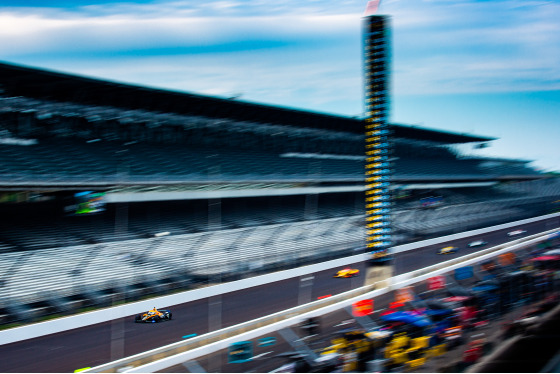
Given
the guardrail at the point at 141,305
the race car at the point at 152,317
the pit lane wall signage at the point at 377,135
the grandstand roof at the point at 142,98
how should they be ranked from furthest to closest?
the grandstand roof at the point at 142,98, the pit lane wall signage at the point at 377,135, the race car at the point at 152,317, the guardrail at the point at 141,305

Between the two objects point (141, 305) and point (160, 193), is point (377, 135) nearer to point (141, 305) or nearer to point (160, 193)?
point (141, 305)

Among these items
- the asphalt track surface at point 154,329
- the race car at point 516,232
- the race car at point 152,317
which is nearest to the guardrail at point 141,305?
the asphalt track surface at point 154,329

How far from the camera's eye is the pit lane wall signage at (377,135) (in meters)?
18.4

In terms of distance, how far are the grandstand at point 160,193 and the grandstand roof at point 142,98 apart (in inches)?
3.3

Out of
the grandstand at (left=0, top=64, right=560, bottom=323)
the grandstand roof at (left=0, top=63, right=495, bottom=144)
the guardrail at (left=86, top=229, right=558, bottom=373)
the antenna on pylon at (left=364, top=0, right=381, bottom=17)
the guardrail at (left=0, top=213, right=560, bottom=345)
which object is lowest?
the guardrail at (left=0, top=213, right=560, bottom=345)

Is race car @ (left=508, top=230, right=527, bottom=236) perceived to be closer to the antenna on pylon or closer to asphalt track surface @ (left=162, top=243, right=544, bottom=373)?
the antenna on pylon

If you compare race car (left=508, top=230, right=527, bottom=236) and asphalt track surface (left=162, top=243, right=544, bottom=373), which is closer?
asphalt track surface (left=162, top=243, right=544, bottom=373)

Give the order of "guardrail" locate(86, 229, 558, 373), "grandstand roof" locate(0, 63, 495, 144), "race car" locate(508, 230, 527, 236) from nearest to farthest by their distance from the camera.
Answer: "guardrail" locate(86, 229, 558, 373)
"grandstand roof" locate(0, 63, 495, 144)
"race car" locate(508, 230, 527, 236)

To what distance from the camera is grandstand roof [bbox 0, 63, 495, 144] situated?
66.0 feet

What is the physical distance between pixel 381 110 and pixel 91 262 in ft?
36.7

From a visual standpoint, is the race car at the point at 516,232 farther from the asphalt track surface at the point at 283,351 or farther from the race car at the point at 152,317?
the asphalt track surface at the point at 283,351

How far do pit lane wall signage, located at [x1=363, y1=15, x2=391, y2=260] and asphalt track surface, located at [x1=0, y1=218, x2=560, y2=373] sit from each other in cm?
340

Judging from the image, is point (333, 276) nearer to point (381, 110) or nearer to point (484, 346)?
point (381, 110)

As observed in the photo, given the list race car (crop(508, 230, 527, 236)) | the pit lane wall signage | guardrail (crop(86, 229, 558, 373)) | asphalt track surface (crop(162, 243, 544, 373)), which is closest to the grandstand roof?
the pit lane wall signage
